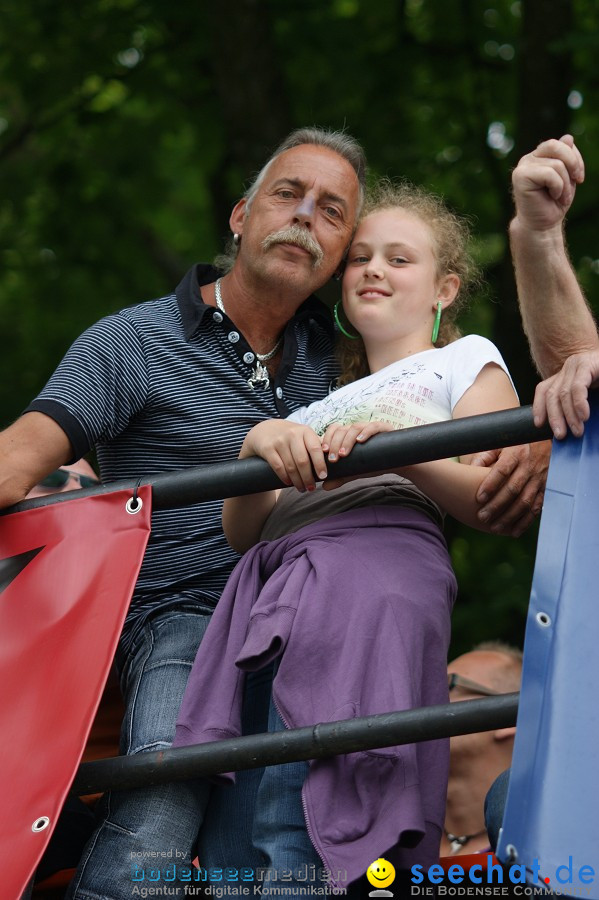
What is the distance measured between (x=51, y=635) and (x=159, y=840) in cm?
45

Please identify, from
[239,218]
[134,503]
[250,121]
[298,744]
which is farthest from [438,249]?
[250,121]

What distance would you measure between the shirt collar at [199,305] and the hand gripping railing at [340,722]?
81 centimetres

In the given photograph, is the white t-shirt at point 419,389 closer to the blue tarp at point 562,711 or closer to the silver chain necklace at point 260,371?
the silver chain necklace at point 260,371

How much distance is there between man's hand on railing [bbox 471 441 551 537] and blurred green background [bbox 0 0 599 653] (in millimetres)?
2943

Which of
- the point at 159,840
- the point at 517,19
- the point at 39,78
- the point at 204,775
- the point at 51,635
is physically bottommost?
the point at 159,840

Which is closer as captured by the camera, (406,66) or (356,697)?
(356,697)

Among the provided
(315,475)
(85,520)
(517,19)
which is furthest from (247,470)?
(517,19)

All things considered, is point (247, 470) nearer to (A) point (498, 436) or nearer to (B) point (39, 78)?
(A) point (498, 436)

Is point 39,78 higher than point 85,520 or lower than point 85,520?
higher

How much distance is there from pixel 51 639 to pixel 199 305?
1144 millimetres

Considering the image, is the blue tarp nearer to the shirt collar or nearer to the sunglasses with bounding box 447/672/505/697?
the shirt collar

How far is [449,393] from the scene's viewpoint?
284cm

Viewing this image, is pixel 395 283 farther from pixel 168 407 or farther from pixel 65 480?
pixel 65 480

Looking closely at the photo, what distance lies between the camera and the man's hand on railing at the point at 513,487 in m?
2.60
